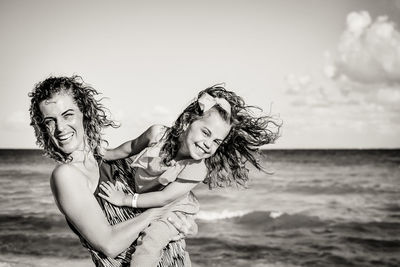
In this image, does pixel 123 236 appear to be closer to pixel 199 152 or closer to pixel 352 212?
pixel 199 152

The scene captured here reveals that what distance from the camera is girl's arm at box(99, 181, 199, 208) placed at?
2.70 m

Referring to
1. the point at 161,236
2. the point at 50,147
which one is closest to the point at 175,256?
the point at 161,236

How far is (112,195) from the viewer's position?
2697 mm

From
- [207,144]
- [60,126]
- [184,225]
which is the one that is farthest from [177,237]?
[60,126]

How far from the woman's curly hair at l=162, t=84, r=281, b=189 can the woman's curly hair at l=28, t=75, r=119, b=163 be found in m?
0.57

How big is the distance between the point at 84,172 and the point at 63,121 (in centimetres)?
33

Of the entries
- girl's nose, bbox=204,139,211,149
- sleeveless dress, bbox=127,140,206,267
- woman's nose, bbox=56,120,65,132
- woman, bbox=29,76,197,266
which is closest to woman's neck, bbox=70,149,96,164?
woman, bbox=29,76,197,266

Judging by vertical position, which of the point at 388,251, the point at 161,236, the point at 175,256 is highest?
the point at 161,236

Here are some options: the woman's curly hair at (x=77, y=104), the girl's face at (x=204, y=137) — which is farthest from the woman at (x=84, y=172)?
the girl's face at (x=204, y=137)

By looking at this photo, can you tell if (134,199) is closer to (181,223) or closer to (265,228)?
(181,223)

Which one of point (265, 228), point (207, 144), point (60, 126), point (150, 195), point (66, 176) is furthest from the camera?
point (265, 228)

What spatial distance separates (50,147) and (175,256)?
1117mm

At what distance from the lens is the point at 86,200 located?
2494 millimetres

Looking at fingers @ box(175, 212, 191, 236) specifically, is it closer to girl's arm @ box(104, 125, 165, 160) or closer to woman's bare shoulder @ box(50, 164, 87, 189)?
girl's arm @ box(104, 125, 165, 160)
